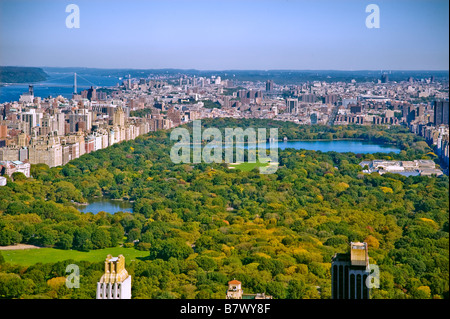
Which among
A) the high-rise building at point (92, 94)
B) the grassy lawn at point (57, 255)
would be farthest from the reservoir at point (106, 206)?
the high-rise building at point (92, 94)

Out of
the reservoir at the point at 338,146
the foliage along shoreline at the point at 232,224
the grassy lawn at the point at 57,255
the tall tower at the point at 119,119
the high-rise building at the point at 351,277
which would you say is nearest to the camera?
the high-rise building at the point at 351,277

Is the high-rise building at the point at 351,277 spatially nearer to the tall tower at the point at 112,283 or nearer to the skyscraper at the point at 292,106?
the tall tower at the point at 112,283

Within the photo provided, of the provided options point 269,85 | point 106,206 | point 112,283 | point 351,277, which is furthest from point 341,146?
point 112,283

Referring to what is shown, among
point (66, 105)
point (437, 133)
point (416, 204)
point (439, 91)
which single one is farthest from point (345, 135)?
point (416, 204)

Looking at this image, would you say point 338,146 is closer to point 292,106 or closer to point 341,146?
point 341,146

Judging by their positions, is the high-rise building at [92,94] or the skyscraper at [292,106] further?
the high-rise building at [92,94]

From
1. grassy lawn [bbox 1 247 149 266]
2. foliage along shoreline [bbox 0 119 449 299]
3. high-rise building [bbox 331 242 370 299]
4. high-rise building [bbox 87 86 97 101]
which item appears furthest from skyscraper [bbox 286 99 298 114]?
high-rise building [bbox 331 242 370 299]

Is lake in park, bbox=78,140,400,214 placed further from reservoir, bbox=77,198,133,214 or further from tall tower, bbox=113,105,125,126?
reservoir, bbox=77,198,133,214
